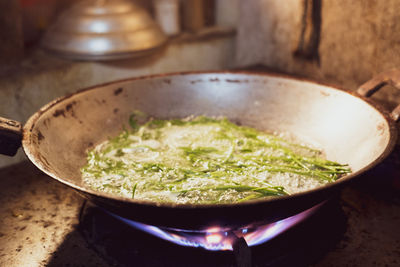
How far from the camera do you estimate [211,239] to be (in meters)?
1.47

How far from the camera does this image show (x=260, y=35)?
10.8ft

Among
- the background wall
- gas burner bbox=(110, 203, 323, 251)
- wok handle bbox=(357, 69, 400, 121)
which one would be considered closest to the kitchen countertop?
gas burner bbox=(110, 203, 323, 251)

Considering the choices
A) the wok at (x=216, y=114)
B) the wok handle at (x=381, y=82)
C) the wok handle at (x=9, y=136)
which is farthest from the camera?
the wok handle at (x=381, y=82)

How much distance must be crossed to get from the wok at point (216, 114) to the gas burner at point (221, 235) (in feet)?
0.63

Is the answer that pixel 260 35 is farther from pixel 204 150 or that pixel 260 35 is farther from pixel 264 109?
pixel 204 150

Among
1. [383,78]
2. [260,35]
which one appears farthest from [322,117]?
[260,35]

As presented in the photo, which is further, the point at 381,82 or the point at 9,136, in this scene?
the point at 381,82

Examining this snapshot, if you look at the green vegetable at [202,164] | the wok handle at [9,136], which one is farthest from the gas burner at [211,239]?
the wok handle at [9,136]

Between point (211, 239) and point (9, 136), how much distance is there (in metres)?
0.82

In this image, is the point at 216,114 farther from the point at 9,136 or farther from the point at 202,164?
the point at 9,136

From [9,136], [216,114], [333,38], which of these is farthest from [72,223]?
[333,38]

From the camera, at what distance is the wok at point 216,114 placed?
3.88ft

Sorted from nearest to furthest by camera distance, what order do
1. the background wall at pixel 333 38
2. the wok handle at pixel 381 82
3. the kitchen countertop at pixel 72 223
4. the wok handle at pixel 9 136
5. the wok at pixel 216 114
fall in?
the wok at pixel 216 114
the wok handle at pixel 9 136
the kitchen countertop at pixel 72 223
the wok handle at pixel 381 82
the background wall at pixel 333 38

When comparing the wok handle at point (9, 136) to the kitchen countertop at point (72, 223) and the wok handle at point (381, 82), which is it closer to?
the kitchen countertop at point (72, 223)
